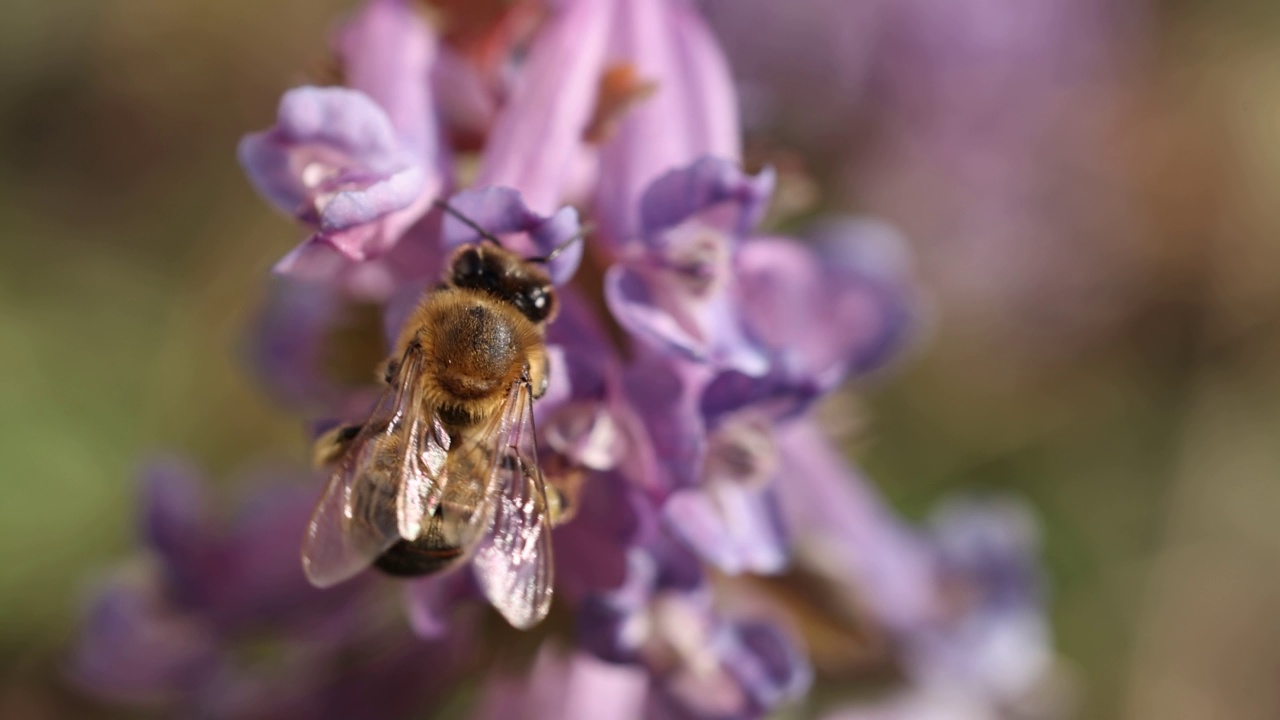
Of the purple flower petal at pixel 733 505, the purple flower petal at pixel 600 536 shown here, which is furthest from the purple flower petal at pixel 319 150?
the purple flower petal at pixel 733 505

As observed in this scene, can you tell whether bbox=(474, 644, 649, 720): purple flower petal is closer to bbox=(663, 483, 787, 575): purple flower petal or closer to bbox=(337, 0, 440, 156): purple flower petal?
bbox=(663, 483, 787, 575): purple flower petal

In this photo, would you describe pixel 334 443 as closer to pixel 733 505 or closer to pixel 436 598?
pixel 436 598

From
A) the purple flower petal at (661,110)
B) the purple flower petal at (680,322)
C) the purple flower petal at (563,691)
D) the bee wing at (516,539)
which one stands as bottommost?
the purple flower petal at (563,691)

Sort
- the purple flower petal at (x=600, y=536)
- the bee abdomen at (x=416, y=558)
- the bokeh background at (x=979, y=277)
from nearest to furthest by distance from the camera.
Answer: the bee abdomen at (x=416, y=558)
the purple flower petal at (x=600, y=536)
the bokeh background at (x=979, y=277)

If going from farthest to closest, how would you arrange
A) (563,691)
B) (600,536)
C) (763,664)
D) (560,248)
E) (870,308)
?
(870,308)
(563,691)
(763,664)
(600,536)
(560,248)

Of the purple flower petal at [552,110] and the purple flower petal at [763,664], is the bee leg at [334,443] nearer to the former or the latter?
the purple flower petal at [552,110]

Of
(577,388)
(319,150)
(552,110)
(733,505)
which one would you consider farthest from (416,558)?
(552,110)
